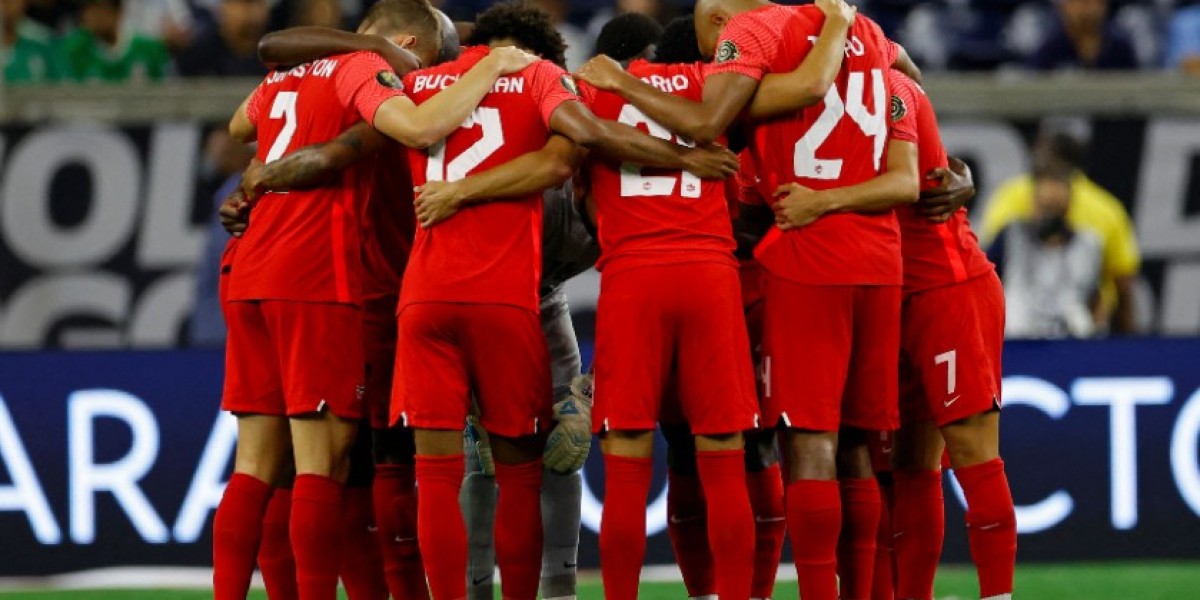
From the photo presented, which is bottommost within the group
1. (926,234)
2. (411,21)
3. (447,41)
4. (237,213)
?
(926,234)

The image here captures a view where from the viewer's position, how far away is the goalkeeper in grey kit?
6609mm

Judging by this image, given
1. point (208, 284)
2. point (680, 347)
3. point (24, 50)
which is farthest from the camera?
point (24, 50)

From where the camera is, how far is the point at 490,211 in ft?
20.2

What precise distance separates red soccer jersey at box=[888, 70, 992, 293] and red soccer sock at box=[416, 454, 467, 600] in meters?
1.80


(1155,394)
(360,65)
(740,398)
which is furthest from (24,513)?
(1155,394)

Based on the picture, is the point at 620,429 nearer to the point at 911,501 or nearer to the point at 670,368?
the point at 670,368

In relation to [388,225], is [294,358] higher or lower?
lower

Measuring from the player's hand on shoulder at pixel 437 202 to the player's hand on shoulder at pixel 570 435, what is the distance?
914mm

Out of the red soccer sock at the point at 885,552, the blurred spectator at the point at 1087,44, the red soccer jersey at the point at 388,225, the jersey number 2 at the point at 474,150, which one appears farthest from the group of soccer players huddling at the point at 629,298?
the blurred spectator at the point at 1087,44

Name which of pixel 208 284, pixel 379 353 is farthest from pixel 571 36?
pixel 379 353

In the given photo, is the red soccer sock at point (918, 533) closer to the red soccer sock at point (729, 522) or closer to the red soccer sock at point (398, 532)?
the red soccer sock at point (729, 522)

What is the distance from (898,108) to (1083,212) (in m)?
4.23

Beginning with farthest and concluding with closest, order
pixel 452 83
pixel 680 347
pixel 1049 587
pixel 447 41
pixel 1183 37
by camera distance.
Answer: pixel 1183 37 → pixel 1049 587 → pixel 447 41 → pixel 452 83 → pixel 680 347

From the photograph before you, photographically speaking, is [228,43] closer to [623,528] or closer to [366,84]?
[366,84]
